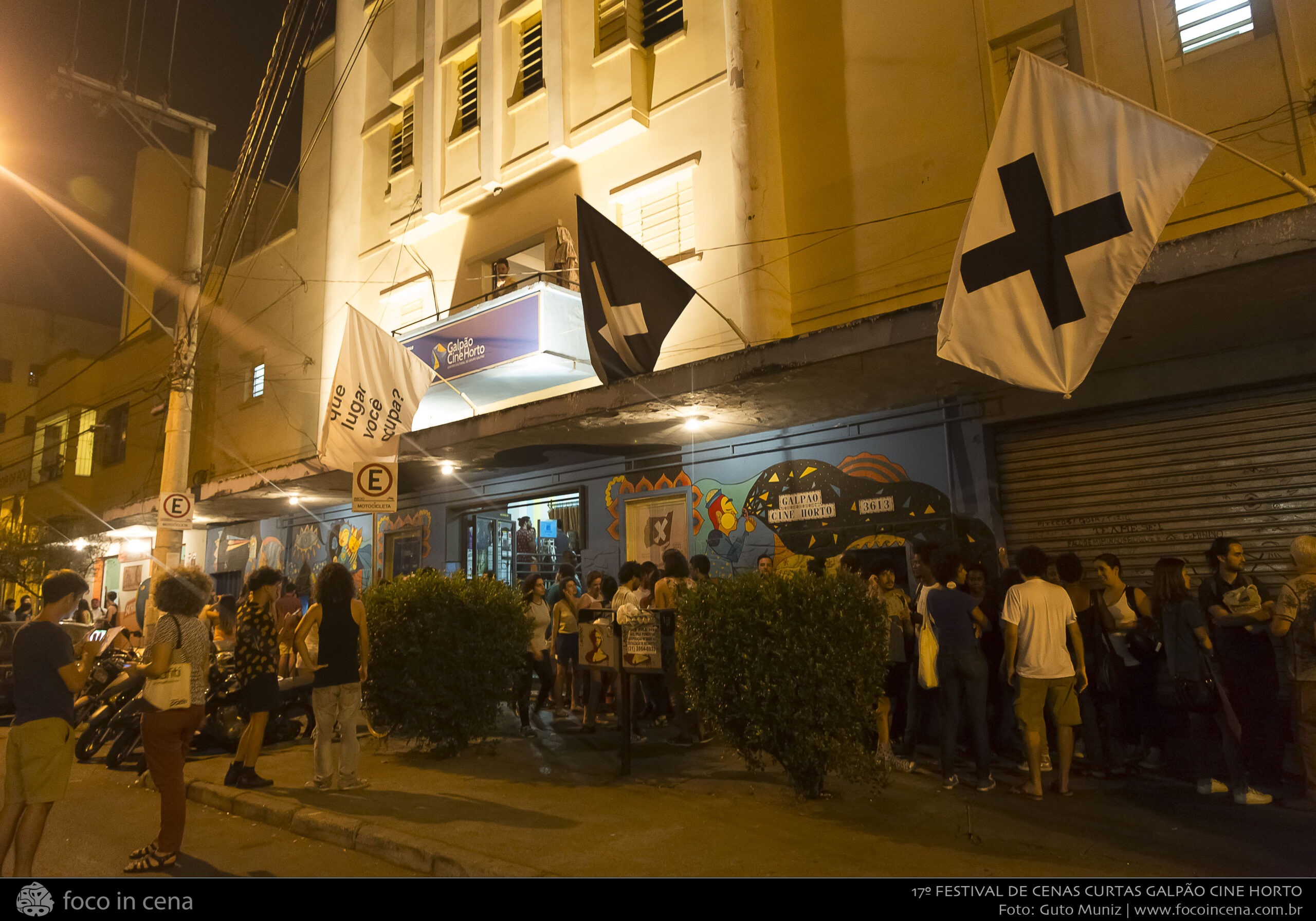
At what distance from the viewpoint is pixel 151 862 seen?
5.20m

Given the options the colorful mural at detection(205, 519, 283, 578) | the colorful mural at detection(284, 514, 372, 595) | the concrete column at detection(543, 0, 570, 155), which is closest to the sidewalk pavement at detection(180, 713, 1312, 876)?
the colorful mural at detection(284, 514, 372, 595)

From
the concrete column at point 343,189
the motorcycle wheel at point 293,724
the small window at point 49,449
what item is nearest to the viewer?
the motorcycle wheel at point 293,724

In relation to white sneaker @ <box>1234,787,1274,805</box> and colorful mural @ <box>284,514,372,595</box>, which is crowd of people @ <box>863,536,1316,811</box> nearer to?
white sneaker @ <box>1234,787,1274,805</box>

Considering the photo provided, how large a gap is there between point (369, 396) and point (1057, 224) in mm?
8926

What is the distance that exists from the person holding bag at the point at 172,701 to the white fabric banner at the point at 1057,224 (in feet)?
18.5

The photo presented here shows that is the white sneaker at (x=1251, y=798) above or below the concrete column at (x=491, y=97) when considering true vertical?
below

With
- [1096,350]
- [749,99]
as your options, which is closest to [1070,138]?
[1096,350]

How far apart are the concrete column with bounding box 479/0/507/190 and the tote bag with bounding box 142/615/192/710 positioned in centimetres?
1194

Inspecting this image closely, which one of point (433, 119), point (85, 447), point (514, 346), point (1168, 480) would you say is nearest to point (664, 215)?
point (514, 346)

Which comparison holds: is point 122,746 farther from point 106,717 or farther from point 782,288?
point 782,288

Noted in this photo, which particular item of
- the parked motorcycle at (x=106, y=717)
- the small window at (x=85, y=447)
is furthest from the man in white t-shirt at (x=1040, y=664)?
the small window at (x=85, y=447)

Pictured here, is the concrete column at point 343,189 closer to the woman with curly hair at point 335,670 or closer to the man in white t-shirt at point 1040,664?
the woman with curly hair at point 335,670

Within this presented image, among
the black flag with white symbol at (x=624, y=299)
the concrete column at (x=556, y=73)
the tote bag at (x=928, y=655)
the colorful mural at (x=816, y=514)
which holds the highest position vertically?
the concrete column at (x=556, y=73)

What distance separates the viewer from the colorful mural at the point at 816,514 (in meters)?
10.1
